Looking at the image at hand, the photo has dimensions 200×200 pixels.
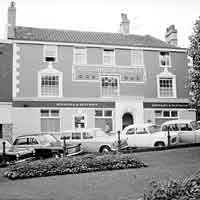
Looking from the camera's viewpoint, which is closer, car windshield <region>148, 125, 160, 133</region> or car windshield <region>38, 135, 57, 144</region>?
car windshield <region>38, 135, 57, 144</region>

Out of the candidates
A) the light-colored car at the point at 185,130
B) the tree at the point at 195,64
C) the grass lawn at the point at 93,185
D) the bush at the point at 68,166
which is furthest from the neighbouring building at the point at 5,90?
the grass lawn at the point at 93,185

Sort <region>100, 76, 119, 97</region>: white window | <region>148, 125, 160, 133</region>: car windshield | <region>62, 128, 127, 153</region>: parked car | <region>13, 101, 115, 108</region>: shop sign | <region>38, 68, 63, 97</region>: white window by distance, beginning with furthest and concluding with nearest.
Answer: <region>100, 76, 119, 97</region>: white window < <region>38, 68, 63, 97</region>: white window < <region>13, 101, 115, 108</region>: shop sign < <region>148, 125, 160, 133</region>: car windshield < <region>62, 128, 127, 153</region>: parked car

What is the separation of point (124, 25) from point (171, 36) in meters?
5.01

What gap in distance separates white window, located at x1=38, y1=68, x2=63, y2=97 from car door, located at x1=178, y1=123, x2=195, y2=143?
38.8 feet

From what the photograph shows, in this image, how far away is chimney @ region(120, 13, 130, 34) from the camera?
Answer: 34625 mm

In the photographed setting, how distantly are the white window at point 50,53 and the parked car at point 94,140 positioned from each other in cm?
961

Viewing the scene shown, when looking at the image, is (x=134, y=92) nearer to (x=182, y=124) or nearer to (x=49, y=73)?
(x=49, y=73)

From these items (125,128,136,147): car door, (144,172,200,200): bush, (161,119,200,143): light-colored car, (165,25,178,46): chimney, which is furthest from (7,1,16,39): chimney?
(144,172,200,200): bush

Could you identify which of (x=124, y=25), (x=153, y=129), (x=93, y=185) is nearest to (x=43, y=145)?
(x=153, y=129)

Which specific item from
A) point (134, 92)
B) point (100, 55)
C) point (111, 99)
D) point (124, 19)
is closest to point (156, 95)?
point (134, 92)

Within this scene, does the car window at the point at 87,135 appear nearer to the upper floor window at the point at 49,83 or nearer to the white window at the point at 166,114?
the upper floor window at the point at 49,83

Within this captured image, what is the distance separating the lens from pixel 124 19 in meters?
34.9

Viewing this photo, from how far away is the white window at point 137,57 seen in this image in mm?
30609

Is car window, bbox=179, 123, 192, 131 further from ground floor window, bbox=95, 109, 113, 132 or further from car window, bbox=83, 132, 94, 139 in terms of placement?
ground floor window, bbox=95, 109, 113, 132
